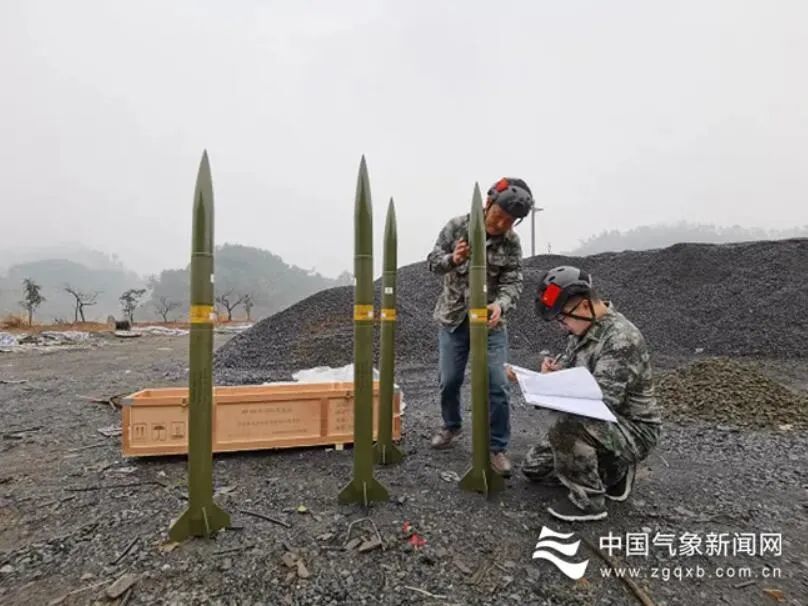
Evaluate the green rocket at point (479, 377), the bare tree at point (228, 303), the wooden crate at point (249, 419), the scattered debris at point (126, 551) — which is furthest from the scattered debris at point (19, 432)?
the bare tree at point (228, 303)

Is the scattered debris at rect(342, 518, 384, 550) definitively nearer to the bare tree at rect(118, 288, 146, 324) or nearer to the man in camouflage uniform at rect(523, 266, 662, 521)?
the man in camouflage uniform at rect(523, 266, 662, 521)

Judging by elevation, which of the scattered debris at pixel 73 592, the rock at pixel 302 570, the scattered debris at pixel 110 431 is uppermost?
the scattered debris at pixel 110 431

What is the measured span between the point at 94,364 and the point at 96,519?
9.45 meters

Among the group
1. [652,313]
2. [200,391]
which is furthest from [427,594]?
[652,313]

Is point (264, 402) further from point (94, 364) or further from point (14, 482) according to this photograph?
point (94, 364)

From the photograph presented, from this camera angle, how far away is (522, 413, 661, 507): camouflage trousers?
286 cm

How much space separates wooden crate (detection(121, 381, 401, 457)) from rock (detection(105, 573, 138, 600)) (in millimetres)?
1621

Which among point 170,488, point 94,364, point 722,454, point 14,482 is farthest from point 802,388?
point 94,364

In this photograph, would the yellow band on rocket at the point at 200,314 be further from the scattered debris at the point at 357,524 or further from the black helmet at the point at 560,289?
the black helmet at the point at 560,289

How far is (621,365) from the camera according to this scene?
9.37 ft

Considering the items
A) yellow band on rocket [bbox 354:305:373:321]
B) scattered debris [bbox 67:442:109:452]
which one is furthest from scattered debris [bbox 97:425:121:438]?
yellow band on rocket [bbox 354:305:373:321]

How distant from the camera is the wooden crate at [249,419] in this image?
3814 mm

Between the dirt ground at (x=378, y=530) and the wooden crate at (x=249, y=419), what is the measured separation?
162 millimetres

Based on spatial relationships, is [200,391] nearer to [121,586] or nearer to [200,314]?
[200,314]
